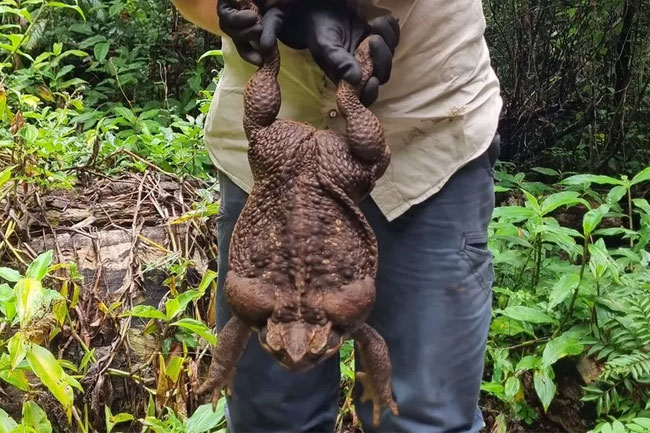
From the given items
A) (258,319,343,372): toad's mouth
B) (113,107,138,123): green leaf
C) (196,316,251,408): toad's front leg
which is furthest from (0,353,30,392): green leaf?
(113,107,138,123): green leaf

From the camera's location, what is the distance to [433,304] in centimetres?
133

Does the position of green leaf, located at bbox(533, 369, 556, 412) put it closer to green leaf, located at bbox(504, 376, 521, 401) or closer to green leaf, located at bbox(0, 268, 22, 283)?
green leaf, located at bbox(504, 376, 521, 401)

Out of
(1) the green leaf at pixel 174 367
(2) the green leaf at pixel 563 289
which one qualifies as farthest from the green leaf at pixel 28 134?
(2) the green leaf at pixel 563 289

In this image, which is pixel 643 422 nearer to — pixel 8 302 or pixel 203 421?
pixel 203 421

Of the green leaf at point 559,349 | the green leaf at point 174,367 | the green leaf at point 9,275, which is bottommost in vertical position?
the green leaf at point 559,349

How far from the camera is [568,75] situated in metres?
4.01

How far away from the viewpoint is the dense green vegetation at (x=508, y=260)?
7.07 feet

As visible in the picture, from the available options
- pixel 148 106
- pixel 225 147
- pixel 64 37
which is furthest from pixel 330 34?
pixel 64 37

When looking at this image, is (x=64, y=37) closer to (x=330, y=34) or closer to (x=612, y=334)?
(x=612, y=334)

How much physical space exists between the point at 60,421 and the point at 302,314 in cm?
168

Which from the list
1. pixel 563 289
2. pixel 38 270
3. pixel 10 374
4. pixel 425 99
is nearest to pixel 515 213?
pixel 563 289

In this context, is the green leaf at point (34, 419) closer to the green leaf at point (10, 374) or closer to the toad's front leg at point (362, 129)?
the green leaf at point (10, 374)

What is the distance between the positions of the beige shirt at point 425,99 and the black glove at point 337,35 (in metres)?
0.19

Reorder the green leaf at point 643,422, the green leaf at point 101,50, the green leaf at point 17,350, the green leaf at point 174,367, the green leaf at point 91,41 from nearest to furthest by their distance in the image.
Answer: the green leaf at point 17,350, the green leaf at point 643,422, the green leaf at point 174,367, the green leaf at point 101,50, the green leaf at point 91,41
